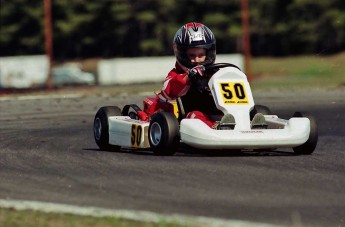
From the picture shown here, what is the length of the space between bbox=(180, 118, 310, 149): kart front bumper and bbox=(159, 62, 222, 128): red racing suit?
0.62m

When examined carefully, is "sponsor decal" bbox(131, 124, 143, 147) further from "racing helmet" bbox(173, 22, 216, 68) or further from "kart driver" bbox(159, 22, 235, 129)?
"racing helmet" bbox(173, 22, 216, 68)

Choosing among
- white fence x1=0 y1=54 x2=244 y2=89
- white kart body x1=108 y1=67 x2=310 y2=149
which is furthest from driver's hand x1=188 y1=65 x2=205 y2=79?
white fence x1=0 y1=54 x2=244 y2=89

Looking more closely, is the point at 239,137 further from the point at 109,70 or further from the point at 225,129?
the point at 109,70

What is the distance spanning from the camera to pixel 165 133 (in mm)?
10695

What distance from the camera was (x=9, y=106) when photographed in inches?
914

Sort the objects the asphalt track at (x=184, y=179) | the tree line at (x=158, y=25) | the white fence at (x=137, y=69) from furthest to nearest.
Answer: the tree line at (x=158, y=25) → the white fence at (x=137, y=69) → the asphalt track at (x=184, y=179)

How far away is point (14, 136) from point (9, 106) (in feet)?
29.2

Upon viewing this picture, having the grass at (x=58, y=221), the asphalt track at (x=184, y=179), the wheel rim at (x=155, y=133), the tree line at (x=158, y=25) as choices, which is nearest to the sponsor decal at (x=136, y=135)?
the asphalt track at (x=184, y=179)

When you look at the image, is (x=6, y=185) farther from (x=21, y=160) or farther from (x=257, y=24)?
(x=257, y=24)

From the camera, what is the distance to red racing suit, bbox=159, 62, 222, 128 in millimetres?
11391

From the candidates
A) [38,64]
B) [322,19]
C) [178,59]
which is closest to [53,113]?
[178,59]

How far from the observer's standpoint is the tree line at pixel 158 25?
80.4 m

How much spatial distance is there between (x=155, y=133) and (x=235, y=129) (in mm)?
824

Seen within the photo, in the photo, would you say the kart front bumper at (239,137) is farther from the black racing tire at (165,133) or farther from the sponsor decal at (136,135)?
the sponsor decal at (136,135)
